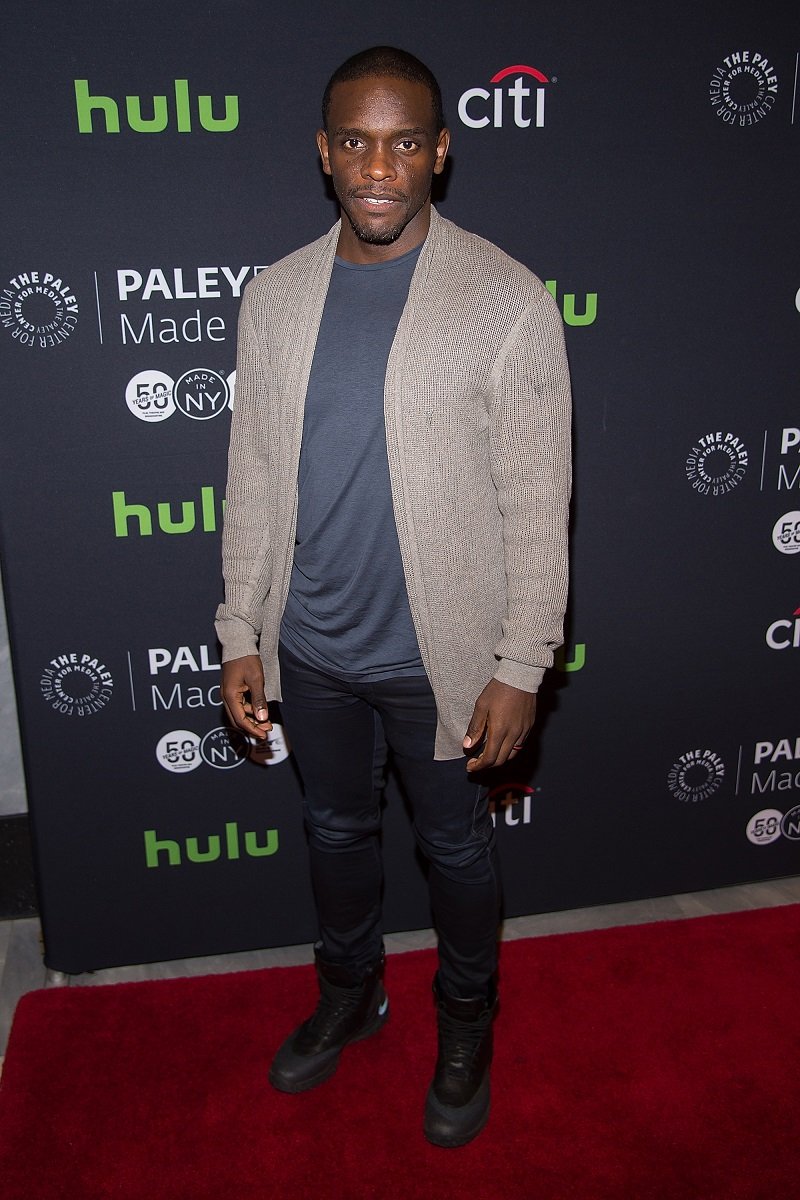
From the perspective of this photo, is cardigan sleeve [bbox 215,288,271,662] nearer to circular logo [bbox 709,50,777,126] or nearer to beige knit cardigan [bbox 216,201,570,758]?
beige knit cardigan [bbox 216,201,570,758]

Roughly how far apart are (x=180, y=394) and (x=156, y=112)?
0.51 meters

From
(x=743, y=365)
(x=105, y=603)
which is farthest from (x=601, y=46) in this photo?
(x=105, y=603)

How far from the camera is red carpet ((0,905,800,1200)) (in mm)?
1775

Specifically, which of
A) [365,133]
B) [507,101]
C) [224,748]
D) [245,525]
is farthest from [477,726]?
[507,101]

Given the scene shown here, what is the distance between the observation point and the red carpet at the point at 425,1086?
178 centimetres

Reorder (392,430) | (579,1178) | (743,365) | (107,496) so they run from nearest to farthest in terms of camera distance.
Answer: (392,430), (579,1178), (107,496), (743,365)

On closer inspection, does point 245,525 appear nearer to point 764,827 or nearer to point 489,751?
point 489,751

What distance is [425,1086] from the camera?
1983 millimetres

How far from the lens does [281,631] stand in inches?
71.5

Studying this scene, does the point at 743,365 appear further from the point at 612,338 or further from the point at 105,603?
the point at 105,603

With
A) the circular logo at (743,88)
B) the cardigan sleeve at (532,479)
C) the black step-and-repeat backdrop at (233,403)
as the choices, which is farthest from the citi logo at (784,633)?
the circular logo at (743,88)

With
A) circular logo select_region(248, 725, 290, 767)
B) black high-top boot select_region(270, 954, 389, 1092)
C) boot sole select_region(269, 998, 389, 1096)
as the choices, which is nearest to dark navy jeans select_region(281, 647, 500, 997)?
black high-top boot select_region(270, 954, 389, 1092)

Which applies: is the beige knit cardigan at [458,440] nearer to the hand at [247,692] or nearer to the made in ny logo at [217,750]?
the hand at [247,692]

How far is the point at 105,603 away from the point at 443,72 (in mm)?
1224
